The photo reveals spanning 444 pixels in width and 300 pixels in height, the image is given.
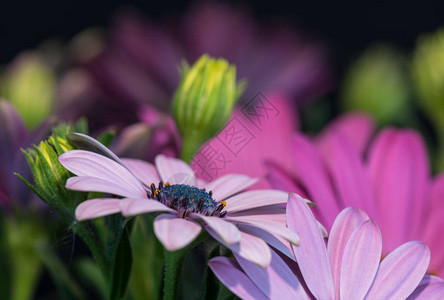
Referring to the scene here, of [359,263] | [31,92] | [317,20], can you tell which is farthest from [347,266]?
[317,20]

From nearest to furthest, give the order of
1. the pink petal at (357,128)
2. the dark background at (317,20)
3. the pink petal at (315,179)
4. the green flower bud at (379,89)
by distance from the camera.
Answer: the pink petal at (315,179)
the pink petal at (357,128)
the green flower bud at (379,89)
the dark background at (317,20)

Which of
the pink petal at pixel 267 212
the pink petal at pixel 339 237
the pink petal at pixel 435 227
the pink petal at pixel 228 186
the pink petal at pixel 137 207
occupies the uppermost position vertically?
the pink petal at pixel 137 207

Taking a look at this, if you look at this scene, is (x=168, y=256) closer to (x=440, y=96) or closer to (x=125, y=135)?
(x=125, y=135)

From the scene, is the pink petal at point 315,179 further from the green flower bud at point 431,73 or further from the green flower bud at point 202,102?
the green flower bud at point 431,73

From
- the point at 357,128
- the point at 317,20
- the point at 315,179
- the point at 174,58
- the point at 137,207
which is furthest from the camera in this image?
the point at 317,20

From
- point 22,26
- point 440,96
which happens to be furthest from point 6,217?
point 22,26

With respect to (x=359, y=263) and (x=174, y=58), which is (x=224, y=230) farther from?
(x=174, y=58)

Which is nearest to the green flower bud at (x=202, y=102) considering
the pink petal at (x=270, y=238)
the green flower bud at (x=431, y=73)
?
the pink petal at (x=270, y=238)
